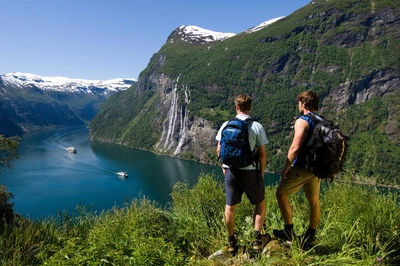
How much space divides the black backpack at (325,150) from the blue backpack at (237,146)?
0.70 meters

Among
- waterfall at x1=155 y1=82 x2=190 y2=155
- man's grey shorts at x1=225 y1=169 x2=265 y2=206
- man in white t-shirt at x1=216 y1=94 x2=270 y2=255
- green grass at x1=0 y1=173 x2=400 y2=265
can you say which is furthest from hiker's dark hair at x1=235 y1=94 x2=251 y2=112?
waterfall at x1=155 y1=82 x2=190 y2=155

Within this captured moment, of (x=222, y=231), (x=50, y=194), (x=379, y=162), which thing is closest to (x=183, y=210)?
(x=222, y=231)

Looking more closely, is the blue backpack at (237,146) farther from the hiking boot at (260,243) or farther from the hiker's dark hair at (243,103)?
the hiking boot at (260,243)

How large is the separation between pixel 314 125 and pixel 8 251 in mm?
4002

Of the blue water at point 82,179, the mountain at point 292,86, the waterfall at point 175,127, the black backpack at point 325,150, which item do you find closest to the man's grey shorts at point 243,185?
the black backpack at point 325,150

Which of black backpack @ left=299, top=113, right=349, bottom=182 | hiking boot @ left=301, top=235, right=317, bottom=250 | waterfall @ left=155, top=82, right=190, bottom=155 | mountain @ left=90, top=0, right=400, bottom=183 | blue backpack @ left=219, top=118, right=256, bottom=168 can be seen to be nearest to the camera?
black backpack @ left=299, top=113, right=349, bottom=182

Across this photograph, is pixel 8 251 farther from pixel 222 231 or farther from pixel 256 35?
pixel 256 35

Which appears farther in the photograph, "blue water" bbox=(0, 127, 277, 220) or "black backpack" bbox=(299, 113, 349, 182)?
"blue water" bbox=(0, 127, 277, 220)

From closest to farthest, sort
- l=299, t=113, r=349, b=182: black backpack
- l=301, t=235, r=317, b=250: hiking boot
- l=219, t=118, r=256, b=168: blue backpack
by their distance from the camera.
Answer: l=299, t=113, r=349, b=182: black backpack < l=219, t=118, r=256, b=168: blue backpack < l=301, t=235, r=317, b=250: hiking boot

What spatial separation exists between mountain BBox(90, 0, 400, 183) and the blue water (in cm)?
2895

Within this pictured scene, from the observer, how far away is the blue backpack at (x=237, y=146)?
3.51m

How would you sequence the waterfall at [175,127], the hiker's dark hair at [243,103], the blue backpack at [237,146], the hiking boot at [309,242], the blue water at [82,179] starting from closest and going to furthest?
the blue backpack at [237,146] < the hiking boot at [309,242] < the hiker's dark hair at [243,103] < the blue water at [82,179] < the waterfall at [175,127]

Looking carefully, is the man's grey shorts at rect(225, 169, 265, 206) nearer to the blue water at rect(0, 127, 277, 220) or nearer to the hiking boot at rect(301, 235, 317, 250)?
the hiking boot at rect(301, 235, 317, 250)

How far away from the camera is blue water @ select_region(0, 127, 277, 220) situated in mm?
58531
